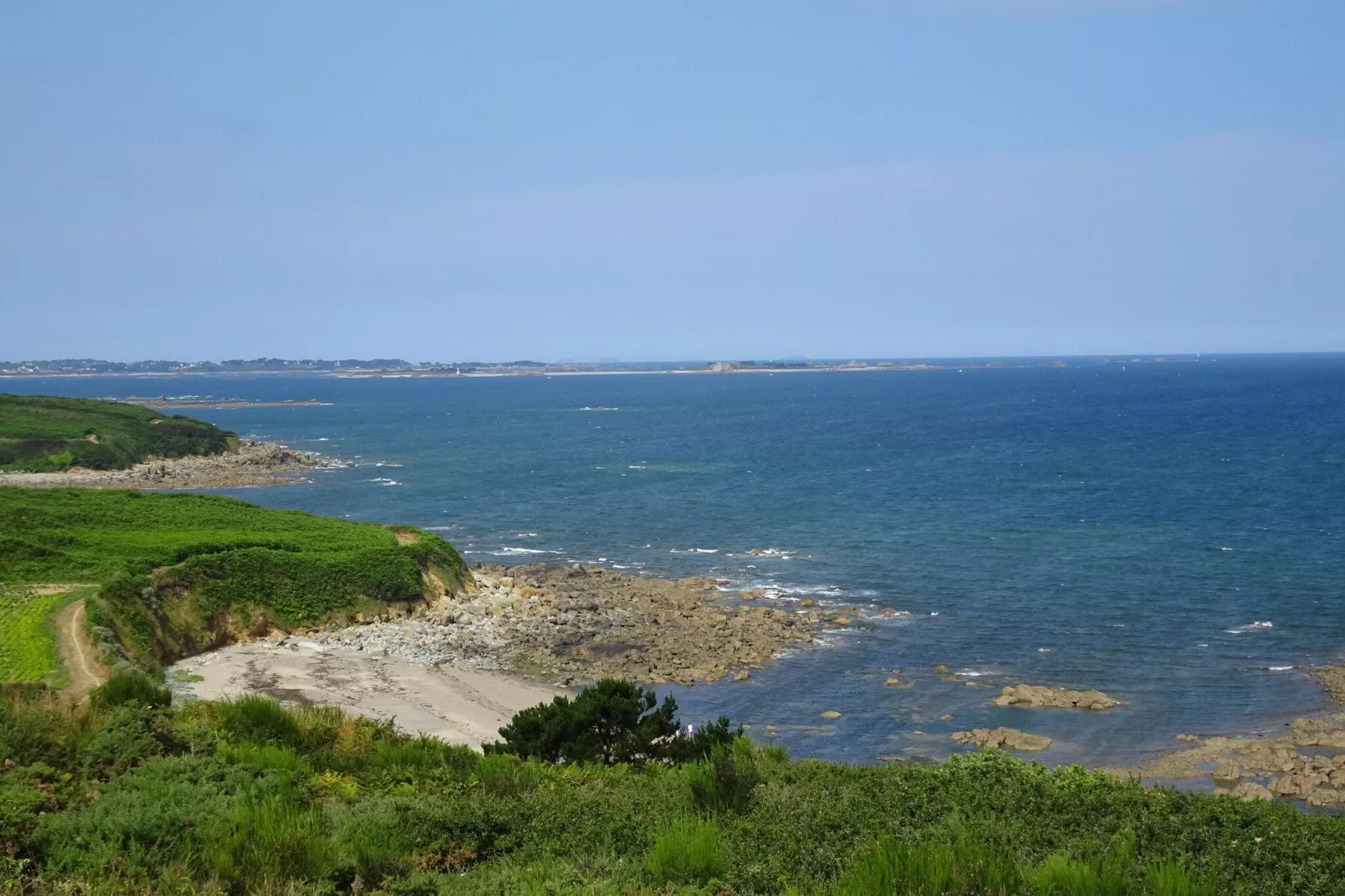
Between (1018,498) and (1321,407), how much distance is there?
104626 millimetres

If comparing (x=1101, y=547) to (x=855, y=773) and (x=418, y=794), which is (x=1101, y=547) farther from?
(x=418, y=794)

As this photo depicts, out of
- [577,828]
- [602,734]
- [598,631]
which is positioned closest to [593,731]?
[602,734]

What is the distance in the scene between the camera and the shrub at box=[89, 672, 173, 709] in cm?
1480

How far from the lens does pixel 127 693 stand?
15305 millimetres

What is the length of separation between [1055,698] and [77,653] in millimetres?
28756

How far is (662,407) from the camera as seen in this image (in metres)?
196

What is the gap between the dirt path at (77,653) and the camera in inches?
1024

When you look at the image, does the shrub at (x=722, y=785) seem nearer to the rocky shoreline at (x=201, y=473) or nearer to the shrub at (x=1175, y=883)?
the shrub at (x=1175, y=883)

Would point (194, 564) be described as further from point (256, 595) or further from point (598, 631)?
point (598, 631)

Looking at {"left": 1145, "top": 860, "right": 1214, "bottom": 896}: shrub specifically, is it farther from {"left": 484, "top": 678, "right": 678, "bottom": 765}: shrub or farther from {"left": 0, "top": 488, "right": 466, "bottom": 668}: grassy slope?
{"left": 0, "top": 488, "right": 466, "bottom": 668}: grassy slope

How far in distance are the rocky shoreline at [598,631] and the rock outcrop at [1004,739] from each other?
901 cm

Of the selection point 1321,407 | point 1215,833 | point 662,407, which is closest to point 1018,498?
point 1215,833

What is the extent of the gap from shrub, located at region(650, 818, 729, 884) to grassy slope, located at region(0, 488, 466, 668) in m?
25.8

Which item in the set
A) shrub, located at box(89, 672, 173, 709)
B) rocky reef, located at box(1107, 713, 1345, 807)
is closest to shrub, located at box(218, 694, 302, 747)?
shrub, located at box(89, 672, 173, 709)
